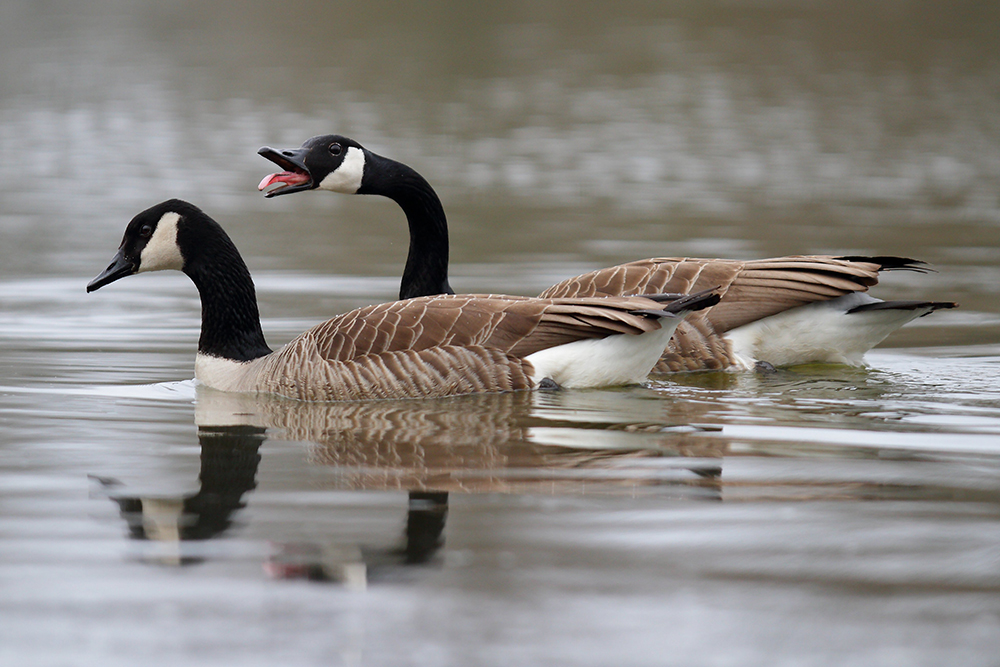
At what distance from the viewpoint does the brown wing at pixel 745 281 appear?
8141 millimetres

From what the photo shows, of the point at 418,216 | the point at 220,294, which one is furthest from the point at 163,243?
the point at 418,216

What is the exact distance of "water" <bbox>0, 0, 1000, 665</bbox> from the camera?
12.8 ft

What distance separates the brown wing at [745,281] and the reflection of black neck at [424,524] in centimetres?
330

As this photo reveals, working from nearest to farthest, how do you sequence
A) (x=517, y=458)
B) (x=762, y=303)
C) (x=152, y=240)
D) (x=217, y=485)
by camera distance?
1. (x=217, y=485)
2. (x=517, y=458)
3. (x=152, y=240)
4. (x=762, y=303)

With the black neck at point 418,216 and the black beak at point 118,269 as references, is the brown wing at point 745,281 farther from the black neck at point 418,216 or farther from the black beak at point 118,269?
the black beak at point 118,269

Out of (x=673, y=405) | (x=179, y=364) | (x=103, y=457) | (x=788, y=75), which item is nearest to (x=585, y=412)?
(x=673, y=405)

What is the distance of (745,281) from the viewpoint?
8.38 m

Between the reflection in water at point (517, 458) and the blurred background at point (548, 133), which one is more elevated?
the blurred background at point (548, 133)

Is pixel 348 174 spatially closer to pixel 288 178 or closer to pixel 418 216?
pixel 288 178

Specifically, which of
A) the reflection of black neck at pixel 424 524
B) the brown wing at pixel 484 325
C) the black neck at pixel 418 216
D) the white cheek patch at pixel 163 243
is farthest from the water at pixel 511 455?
the black neck at pixel 418 216

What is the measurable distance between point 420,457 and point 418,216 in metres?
3.39

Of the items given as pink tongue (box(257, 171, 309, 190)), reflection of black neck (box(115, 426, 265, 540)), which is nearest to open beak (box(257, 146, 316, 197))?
pink tongue (box(257, 171, 309, 190))

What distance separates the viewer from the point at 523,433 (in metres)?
6.50

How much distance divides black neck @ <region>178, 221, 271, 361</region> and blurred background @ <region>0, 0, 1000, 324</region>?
3.75 metres
